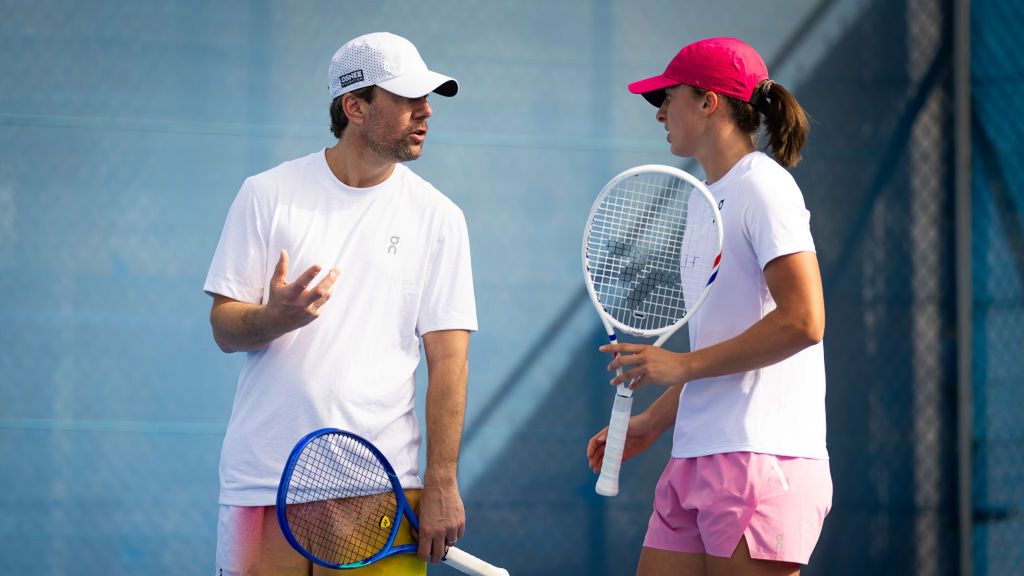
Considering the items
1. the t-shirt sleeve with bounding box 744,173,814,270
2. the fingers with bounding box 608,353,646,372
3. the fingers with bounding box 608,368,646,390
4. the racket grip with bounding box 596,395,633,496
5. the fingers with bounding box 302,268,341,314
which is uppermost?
the t-shirt sleeve with bounding box 744,173,814,270

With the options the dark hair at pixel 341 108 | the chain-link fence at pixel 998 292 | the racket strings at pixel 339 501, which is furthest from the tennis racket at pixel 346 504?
the chain-link fence at pixel 998 292

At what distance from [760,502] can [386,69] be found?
92 centimetres

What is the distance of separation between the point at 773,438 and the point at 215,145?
7.42 feet

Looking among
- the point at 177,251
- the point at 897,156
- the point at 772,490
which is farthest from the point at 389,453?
the point at 897,156

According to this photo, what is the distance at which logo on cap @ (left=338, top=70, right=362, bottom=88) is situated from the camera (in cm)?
189

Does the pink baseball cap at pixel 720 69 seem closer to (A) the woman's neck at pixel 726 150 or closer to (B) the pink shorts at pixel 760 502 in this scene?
(A) the woman's neck at pixel 726 150

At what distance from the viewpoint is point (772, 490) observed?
1695 millimetres

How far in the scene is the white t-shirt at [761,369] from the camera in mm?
1701

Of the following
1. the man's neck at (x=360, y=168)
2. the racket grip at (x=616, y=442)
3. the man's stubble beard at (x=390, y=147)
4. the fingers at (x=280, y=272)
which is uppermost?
the man's stubble beard at (x=390, y=147)

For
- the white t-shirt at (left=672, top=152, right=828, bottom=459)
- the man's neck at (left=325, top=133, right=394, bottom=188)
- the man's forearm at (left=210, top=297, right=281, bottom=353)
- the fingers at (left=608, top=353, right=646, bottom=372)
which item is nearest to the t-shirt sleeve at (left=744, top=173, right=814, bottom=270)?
the white t-shirt at (left=672, top=152, right=828, bottom=459)

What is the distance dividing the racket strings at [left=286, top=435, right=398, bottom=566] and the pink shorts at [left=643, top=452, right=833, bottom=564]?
0.49 metres

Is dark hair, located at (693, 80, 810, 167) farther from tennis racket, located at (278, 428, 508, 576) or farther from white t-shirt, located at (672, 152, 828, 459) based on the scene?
tennis racket, located at (278, 428, 508, 576)

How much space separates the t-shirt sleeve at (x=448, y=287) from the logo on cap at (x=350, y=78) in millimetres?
273

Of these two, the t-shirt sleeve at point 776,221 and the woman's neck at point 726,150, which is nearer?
the t-shirt sleeve at point 776,221
